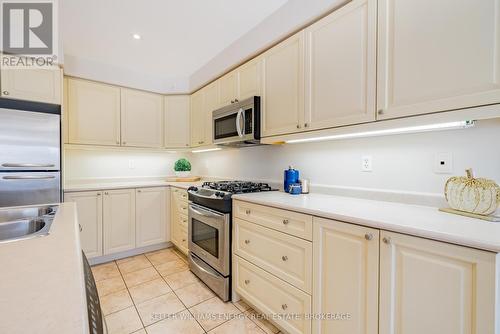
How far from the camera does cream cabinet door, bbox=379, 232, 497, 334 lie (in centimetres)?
77

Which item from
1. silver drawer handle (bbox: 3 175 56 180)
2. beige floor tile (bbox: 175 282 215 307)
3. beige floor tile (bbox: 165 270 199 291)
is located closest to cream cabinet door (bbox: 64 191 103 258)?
silver drawer handle (bbox: 3 175 56 180)

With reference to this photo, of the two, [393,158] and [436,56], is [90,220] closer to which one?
[393,158]

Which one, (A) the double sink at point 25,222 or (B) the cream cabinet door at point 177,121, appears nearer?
(A) the double sink at point 25,222

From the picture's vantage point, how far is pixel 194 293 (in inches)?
78.1

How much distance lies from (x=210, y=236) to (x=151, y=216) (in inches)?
48.2

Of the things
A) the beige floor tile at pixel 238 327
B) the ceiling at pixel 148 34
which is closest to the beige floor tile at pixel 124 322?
the beige floor tile at pixel 238 327

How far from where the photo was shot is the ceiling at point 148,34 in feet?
5.77

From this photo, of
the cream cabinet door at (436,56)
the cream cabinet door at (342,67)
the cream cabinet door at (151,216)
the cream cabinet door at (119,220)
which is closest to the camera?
the cream cabinet door at (436,56)

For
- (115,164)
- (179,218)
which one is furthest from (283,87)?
(115,164)

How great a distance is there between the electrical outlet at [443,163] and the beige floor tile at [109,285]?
8.66ft

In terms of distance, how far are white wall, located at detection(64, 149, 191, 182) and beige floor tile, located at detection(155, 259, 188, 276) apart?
1412mm

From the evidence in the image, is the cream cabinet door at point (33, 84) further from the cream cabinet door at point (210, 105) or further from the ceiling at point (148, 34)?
the cream cabinet door at point (210, 105)

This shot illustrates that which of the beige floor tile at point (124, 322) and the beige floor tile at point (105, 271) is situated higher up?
the beige floor tile at point (124, 322)

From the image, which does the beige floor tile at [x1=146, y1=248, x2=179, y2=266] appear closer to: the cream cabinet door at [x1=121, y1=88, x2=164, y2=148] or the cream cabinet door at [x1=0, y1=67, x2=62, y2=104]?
the cream cabinet door at [x1=121, y1=88, x2=164, y2=148]
